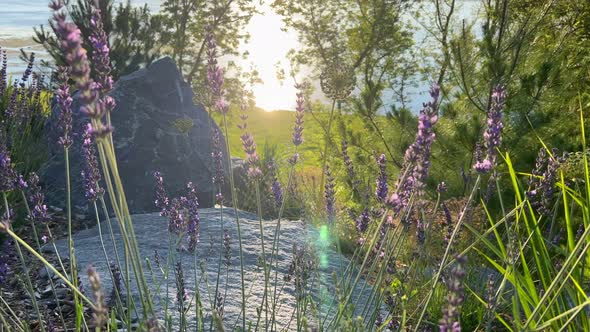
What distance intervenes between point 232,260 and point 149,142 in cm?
322

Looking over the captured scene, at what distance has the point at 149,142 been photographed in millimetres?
7445

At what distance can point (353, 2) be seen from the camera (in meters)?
11.4

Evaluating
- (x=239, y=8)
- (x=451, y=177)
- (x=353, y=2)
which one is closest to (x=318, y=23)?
(x=353, y=2)

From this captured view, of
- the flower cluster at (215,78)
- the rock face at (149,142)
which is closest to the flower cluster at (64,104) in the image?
the flower cluster at (215,78)

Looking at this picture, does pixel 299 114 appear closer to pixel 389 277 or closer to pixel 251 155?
pixel 251 155

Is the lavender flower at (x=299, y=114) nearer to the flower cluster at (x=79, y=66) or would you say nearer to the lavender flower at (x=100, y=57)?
the lavender flower at (x=100, y=57)

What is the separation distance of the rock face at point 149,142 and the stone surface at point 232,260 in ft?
4.11

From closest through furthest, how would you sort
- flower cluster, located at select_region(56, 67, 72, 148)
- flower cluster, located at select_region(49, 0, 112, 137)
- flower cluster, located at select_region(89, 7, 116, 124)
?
flower cluster, located at select_region(49, 0, 112, 137)
flower cluster, located at select_region(89, 7, 116, 124)
flower cluster, located at select_region(56, 67, 72, 148)

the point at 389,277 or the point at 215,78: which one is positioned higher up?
the point at 215,78

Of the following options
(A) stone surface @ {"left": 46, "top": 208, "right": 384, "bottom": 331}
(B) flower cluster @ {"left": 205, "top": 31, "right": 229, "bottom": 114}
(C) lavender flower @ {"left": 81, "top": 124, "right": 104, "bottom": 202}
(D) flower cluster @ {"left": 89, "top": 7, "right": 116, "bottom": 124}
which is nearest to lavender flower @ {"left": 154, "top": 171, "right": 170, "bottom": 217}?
(A) stone surface @ {"left": 46, "top": 208, "right": 384, "bottom": 331}

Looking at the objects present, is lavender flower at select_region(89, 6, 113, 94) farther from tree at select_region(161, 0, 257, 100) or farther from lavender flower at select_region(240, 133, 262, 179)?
tree at select_region(161, 0, 257, 100)

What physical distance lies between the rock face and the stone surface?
1.25m

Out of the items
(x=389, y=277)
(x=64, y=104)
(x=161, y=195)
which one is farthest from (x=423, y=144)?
(x=161, y=195)

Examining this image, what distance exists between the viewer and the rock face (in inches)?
281
